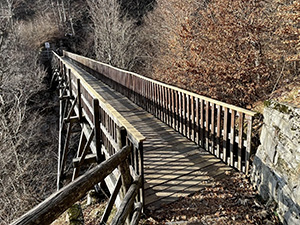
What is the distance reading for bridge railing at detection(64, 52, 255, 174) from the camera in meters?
4.44

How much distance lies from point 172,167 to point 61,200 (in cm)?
309

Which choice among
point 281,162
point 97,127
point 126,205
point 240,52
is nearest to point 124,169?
point 126,205

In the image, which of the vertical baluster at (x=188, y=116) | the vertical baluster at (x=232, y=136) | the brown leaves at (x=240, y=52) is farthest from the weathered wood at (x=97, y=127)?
the brown leaves at (x=240, y=52)

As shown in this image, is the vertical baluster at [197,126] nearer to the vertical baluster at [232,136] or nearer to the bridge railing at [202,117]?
the bridge railing at [202,117]

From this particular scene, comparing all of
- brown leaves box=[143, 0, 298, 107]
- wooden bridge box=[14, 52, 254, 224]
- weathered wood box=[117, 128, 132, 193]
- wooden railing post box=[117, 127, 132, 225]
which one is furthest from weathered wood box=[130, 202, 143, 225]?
brown leaves box=[143, 0, 298, 107]

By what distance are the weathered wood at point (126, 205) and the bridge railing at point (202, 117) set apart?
6.96 ft

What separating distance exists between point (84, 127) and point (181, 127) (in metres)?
3.15

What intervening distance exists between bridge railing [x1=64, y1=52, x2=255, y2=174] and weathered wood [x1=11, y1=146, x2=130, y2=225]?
264 cm

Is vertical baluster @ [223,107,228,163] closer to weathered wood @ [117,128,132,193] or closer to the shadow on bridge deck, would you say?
the shadow on bridge deck

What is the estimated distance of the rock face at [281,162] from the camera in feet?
10.2

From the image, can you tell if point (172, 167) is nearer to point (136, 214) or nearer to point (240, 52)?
point (136, 214)

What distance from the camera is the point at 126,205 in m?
2.97

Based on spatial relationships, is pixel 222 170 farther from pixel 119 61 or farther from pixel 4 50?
pixel 119 61

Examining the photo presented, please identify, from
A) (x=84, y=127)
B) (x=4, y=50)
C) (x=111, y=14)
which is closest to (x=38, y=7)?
(x=111, y=14)
